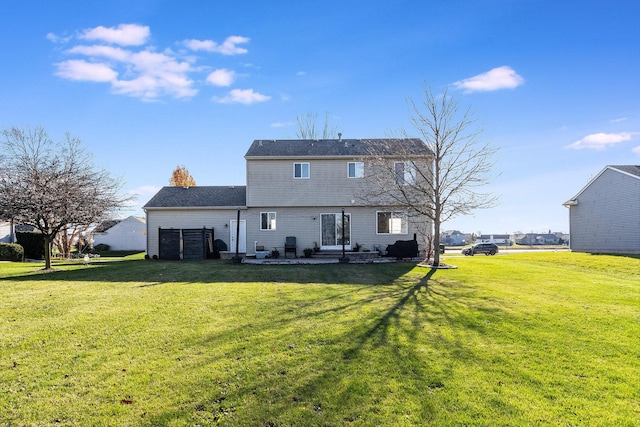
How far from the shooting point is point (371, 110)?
20.9 metres

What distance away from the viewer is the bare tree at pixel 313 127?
133 ft

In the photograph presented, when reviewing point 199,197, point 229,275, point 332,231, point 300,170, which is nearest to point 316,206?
point 332,231

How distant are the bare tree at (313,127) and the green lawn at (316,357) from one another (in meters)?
31.5

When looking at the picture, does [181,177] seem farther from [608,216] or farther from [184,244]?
[608,216]

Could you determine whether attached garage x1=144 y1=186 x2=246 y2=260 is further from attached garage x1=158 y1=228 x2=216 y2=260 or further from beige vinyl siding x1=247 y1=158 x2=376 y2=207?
beige vinyl siding x1=247 y1=158 x2=376 y2=207

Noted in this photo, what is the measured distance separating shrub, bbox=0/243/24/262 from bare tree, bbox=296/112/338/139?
2631 centimetres

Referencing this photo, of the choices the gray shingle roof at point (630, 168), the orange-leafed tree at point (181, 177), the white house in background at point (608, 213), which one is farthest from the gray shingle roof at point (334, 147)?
the orange-leafed tree at point (181, 177)

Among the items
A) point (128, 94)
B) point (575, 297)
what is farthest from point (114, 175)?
point (575, 297)

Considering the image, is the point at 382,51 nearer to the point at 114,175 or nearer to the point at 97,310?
the point at 97,310

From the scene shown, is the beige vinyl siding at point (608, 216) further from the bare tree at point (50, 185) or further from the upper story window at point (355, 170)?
the bare tree at point (50, 185)

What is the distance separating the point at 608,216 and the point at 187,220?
2868cm

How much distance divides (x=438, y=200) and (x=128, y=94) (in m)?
14.4

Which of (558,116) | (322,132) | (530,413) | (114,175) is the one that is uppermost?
(322,132)

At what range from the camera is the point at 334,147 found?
22656 millimetres
